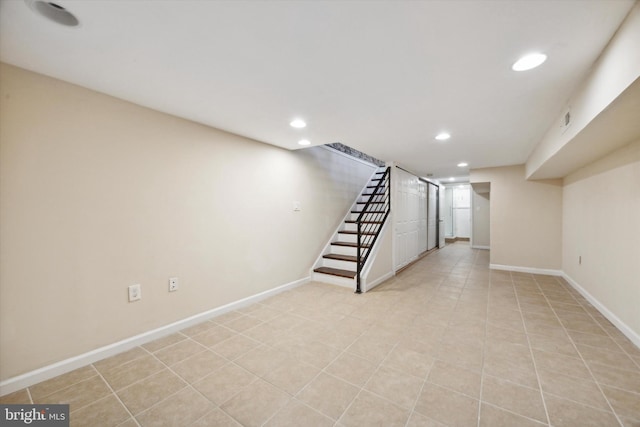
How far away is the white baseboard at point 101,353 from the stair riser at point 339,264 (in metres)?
1.67

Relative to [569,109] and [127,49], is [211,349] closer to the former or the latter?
[127,49]

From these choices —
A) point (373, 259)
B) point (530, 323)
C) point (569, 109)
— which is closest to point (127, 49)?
point (569, 109)

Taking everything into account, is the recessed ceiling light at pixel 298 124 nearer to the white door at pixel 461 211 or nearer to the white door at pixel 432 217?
the white door at pixel 432 217

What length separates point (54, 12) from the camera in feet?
4.02

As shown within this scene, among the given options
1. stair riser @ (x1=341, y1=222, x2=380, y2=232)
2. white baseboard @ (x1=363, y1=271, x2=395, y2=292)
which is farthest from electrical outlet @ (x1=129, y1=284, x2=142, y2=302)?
stair riser @ (x1=341, y1=222, x2=380, y2=232)

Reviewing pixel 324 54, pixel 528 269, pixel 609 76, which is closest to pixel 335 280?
pixel 324 54

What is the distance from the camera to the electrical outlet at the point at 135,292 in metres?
2.15

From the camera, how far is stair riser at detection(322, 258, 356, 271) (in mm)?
4129

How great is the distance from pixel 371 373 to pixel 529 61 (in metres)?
2.28

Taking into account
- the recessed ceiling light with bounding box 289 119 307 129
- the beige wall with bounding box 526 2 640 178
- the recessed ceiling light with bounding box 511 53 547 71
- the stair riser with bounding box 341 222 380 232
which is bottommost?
the stair riser with bounding box 341 222 380 232

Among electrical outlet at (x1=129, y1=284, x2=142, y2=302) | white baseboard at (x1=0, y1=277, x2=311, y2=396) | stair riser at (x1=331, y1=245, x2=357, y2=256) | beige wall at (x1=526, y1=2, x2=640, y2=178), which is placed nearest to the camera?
beige wall at (x1=526, y1=2, x2=640, y2=178)

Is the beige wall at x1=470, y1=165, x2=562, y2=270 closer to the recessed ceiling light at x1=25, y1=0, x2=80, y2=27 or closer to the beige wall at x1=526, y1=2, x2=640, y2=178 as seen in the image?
the beige wall at x1=526, y1=2, x2=640, y2=178

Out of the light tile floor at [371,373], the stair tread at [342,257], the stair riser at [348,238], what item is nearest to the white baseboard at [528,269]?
the light tile floor at [371,373]

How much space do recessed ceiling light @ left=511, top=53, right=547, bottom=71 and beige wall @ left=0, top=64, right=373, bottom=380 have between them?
2637 mm
